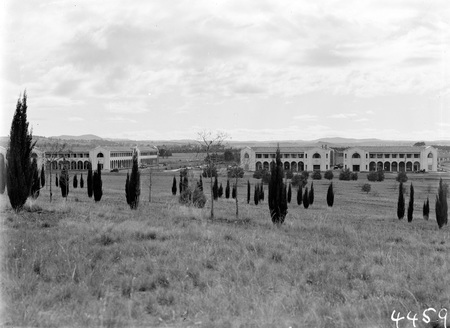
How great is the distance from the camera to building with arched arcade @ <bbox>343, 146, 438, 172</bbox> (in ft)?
300

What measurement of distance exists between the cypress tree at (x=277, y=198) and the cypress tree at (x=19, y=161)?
10983 mm

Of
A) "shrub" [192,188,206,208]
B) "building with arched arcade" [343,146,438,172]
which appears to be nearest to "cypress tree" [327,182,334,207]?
"shrub" [192,188,206,208]

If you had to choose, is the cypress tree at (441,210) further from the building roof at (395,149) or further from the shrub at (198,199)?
the building roof at (395,149)

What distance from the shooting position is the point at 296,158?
94.2m

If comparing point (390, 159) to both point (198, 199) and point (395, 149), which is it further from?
point (198, 199)

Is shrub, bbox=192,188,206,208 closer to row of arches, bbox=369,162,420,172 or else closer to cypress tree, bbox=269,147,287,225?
cypress tree, bbox=269,147,287,225

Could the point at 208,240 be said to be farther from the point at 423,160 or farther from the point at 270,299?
the point at 423,160

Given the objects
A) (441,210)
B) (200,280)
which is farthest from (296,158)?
(200,280)

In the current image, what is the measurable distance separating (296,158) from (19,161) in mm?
81409

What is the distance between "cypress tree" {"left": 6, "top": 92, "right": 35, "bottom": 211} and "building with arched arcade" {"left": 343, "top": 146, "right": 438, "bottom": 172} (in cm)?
8367

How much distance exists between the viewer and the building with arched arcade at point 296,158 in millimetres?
93438

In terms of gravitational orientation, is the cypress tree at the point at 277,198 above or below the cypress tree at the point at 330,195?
above

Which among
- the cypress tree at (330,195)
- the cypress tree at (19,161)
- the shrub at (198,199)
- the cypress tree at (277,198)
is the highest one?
the cypress tree at (19,161)

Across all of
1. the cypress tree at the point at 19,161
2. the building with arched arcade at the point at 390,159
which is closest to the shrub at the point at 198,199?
the cypress tree at the point at 19,161
